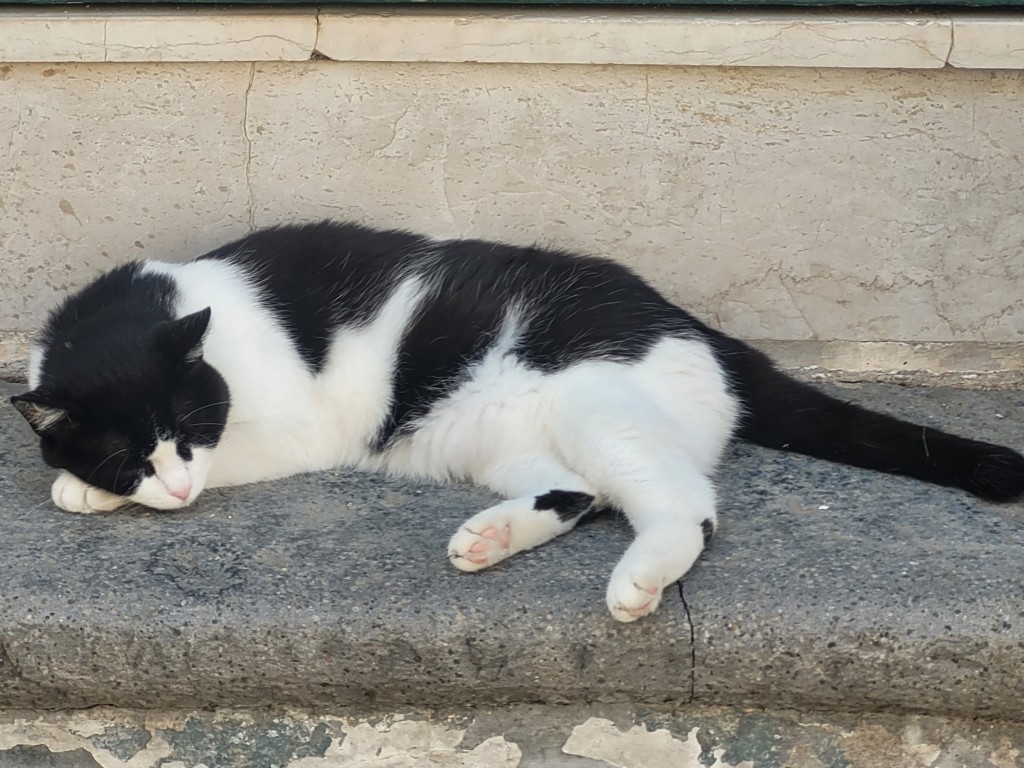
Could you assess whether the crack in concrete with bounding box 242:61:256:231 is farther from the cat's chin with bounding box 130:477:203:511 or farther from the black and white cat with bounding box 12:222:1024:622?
the cat's chin with bounding box 130:477:203:511

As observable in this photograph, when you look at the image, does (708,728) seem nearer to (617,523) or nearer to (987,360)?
(617,523)

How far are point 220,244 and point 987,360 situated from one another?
2022 mm

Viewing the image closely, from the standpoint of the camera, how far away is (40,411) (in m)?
2.25

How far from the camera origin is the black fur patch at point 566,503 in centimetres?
228

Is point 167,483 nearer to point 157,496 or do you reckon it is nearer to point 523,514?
point 157,496

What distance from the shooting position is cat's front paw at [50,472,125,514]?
94.3 inches

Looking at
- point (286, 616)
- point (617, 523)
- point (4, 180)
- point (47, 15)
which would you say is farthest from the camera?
point (4, 180)

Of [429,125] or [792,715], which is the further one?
[429,125]

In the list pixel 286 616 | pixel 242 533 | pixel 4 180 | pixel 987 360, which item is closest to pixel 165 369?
pixel 242 533

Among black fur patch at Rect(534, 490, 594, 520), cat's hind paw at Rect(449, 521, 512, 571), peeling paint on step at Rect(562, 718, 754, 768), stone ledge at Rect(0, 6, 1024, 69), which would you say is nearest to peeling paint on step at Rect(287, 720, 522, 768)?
peeling paint on step at Rect(562, 718, 754, 768)

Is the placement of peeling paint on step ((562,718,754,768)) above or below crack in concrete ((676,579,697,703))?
below

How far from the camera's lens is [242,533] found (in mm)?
2350

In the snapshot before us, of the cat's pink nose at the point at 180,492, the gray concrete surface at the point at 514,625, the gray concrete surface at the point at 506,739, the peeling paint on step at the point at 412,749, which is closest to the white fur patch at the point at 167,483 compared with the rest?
the cat's pink nose at the point at 180,492

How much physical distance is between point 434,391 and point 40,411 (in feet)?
2.76
